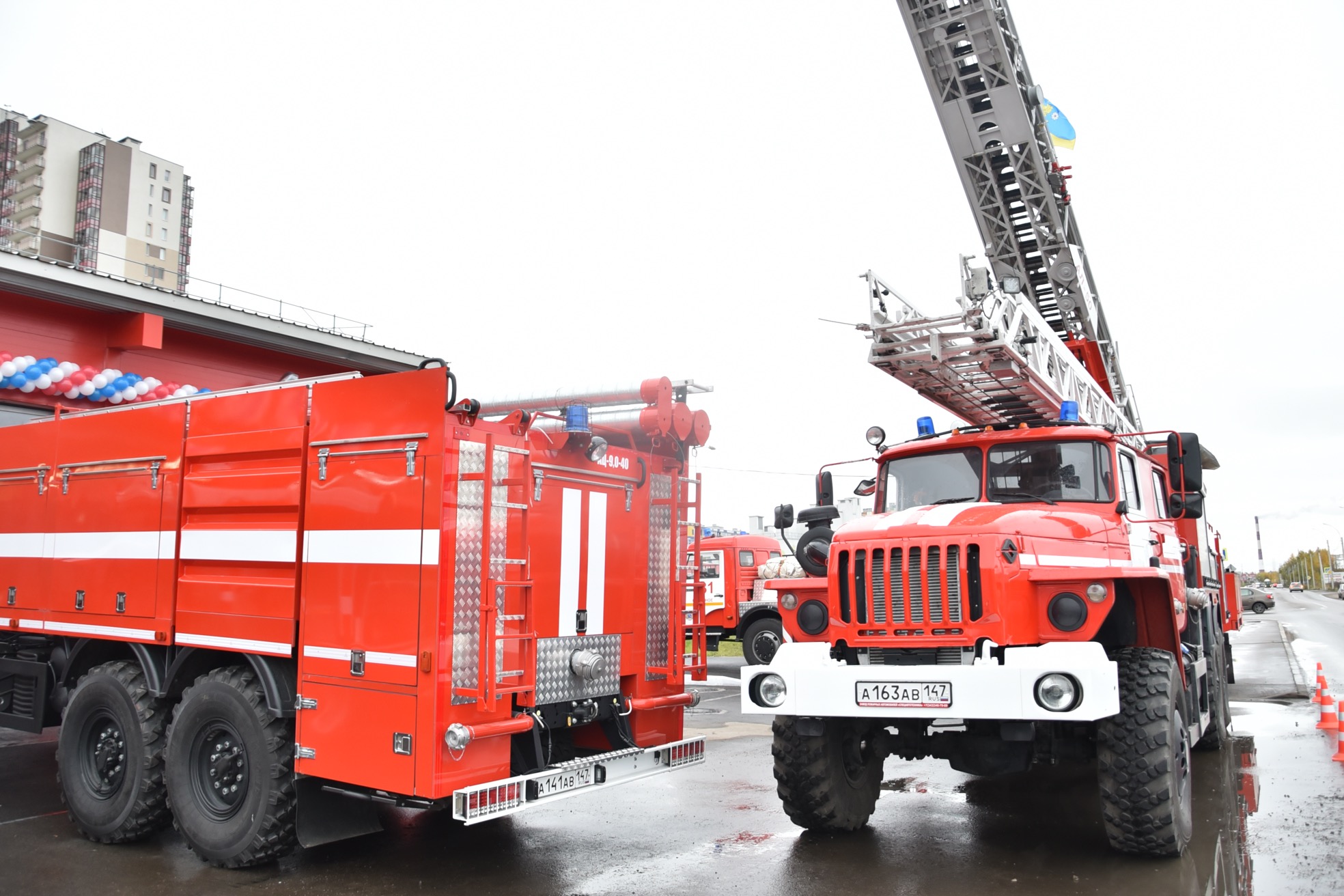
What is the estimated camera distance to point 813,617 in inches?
246

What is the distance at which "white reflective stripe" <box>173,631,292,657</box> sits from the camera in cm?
574

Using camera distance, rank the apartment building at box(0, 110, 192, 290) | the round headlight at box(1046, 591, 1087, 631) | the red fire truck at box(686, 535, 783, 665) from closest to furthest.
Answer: the round headlight at box(1046, 591, 1087, 631)
the red fire truck at box(686, 535, 783, 665)
the apartment building at box(0, 110, 192, 290)

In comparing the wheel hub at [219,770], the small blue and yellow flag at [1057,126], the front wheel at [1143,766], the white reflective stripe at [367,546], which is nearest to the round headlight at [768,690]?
the front wheel at [1143,766]

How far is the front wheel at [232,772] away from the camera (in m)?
5.57

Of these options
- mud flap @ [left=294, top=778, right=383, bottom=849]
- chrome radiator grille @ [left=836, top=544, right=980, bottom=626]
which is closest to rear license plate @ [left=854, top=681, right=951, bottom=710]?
chrome radiator grille @ [left=836, top=544, right=980, bottom=626]

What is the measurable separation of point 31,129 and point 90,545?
9350 cm

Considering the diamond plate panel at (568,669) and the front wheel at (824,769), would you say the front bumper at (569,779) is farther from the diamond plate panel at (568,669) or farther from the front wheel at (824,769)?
the front wheel at (824,769)

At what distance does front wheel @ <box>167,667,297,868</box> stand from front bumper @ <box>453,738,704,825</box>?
1125 mm

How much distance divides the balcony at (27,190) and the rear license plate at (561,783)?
91.5 meters

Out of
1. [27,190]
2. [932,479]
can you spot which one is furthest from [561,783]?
[27,190]

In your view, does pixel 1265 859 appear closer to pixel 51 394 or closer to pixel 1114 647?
pixel 1114 647

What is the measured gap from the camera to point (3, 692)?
7953mm

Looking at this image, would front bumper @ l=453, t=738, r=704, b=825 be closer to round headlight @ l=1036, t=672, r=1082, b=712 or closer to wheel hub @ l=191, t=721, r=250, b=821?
wheel hub @ l=191, t=721, r=250, b=821

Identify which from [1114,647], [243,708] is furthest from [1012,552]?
[243,708]
